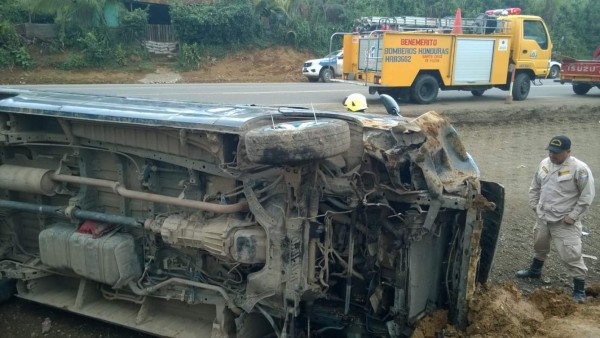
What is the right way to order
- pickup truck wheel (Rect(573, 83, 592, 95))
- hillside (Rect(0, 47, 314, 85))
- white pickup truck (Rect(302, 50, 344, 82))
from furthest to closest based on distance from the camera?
white pickup truck (Rect(302, 50, 344, 82))
hillside (Rect(0, 47, 314, 85))
pickup truck wheel (Rect(573, 83, 592, 95))

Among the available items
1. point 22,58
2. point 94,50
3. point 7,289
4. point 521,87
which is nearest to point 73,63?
point 94,50

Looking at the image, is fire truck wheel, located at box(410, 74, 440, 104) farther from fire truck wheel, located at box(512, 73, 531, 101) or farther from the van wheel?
the van wheel

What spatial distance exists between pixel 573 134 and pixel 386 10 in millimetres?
22196

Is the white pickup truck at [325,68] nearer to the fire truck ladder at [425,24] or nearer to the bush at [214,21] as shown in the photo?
the bush at [214,21]

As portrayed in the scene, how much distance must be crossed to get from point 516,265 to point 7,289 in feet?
15.8

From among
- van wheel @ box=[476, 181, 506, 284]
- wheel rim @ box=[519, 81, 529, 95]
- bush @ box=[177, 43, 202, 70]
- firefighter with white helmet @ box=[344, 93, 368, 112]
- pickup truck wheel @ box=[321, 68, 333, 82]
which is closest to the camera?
van wheel @ box=[476, 181, 506, 284]

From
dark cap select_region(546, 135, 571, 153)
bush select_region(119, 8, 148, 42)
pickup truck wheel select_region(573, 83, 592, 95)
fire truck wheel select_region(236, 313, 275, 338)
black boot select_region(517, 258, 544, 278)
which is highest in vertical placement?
bush select_region(119, 8, 148, 42)

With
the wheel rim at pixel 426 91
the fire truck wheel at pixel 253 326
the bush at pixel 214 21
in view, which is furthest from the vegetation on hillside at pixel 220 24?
the fire truck wheel at pixel 253 326

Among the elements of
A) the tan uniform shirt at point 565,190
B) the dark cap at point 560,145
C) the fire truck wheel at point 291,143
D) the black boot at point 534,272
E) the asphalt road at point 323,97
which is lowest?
the black boot at point 534,272

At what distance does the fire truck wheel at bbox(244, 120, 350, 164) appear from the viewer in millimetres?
2838

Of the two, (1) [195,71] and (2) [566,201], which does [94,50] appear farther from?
(2) [566,201]

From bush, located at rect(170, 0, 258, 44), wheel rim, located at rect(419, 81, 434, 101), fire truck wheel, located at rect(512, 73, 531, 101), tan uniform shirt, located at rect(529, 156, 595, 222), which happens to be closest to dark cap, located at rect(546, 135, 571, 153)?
tan uniform shirt, located at rect(529, 156, 595, 222)

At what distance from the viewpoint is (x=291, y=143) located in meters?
2.84

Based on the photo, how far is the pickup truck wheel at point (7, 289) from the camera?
4.41 m
